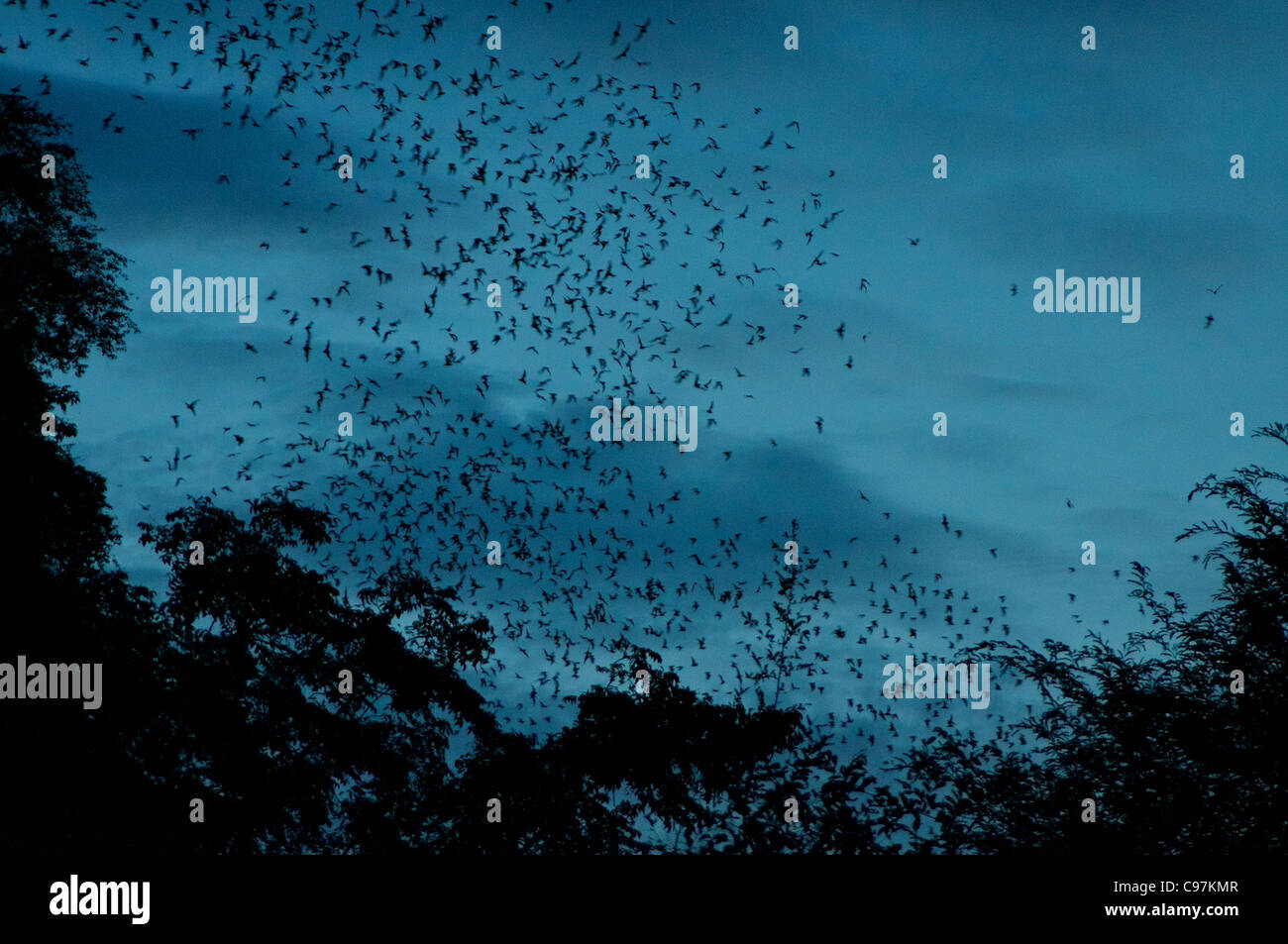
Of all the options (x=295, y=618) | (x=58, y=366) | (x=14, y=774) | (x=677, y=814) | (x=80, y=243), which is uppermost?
(x=80, y=243)

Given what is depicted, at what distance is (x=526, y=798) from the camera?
901 inches

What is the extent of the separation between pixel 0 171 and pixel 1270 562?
2234cm

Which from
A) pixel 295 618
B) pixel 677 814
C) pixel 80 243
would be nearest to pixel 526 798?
pixel 677 814

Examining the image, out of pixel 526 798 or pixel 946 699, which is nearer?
pixel 946 699

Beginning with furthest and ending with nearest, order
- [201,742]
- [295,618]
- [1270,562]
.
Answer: [295,618] < [201,742] < [1270,562]

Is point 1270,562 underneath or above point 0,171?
underneath

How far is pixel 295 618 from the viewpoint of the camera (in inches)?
876
